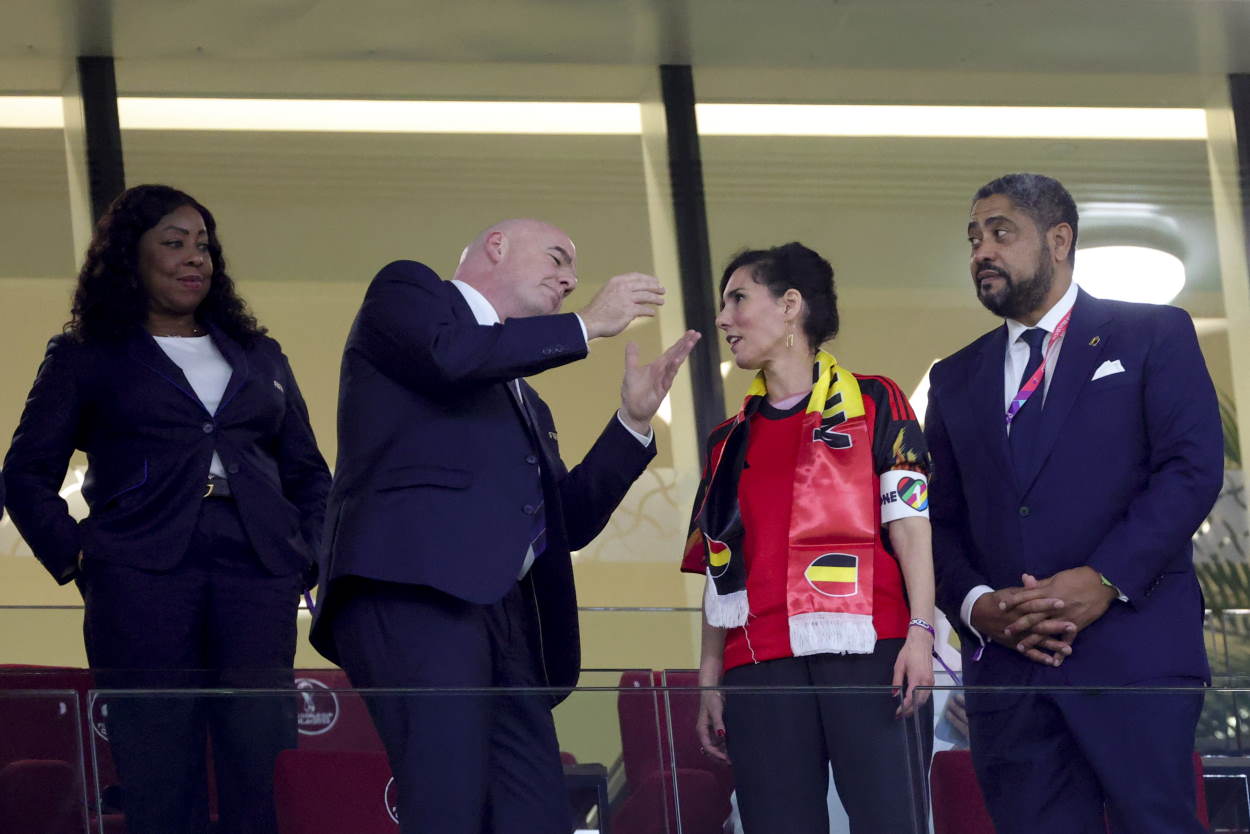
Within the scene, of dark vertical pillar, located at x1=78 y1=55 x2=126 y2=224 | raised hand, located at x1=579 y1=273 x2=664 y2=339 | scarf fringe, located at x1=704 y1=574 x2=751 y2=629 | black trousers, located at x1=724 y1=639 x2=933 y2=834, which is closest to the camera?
black trousers, located at x1=724 y1=639 x2=933 y2=834

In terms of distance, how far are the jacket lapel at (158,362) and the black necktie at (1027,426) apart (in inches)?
63.9

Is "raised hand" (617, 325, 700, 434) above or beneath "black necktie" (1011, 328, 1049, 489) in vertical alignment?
above

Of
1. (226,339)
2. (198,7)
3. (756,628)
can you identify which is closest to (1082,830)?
(756,628)

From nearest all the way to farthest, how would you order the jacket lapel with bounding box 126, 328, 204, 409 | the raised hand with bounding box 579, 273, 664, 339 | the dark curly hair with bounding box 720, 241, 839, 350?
the raised hand with bounding box 579, 273, 664, 339 → the dark curly hair with bounding box 720, 241, 839, 350 → the jacket lapel with bounding box 126, 328, 204, 409

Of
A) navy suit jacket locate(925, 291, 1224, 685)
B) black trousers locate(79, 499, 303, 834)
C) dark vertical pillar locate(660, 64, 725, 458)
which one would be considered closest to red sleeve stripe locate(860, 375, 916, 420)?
navy suit jacket locate(925, 291, 1224, 685)

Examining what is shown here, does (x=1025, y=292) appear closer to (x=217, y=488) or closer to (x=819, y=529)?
(x=819, y=529)

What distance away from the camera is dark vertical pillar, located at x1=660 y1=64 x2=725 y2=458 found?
6.47 meters

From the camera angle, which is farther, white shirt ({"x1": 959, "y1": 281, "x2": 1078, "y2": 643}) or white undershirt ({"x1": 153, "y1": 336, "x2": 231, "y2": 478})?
white undershirt ({"x1": 153, "y1": 336, "x2": 231, "y2": 478})

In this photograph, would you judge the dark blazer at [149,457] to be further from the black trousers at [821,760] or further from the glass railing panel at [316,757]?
the black trousers at [821,760]

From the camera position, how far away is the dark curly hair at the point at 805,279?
3.34 metres

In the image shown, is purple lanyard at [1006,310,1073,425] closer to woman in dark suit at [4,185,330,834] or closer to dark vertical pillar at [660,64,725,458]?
woman in dark suit at [4,185,330,834]

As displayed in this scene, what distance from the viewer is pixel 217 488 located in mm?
3494

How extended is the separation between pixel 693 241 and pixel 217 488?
11.2 feet

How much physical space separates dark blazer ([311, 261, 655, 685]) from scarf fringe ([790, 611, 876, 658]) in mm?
374
